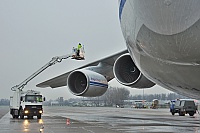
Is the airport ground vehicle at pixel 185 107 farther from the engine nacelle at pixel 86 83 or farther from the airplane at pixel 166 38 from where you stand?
the airplane at pixel 166 38

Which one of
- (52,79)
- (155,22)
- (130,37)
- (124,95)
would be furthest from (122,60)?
(124,95)

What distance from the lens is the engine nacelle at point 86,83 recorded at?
34.0ft

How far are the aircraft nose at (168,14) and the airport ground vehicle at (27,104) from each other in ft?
54.5

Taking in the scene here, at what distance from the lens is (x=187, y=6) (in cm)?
311

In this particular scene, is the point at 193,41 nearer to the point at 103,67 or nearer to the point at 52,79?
the point at 103,67

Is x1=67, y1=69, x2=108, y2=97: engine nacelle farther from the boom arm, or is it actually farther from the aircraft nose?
the boom arm

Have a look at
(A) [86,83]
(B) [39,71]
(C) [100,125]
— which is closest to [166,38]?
(A) [86,83]

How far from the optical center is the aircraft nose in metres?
3.12

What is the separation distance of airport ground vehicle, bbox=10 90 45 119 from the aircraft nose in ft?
54.5

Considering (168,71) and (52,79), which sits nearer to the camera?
(168,71)

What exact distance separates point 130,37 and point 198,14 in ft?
4.28

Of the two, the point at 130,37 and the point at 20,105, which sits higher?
the point at 130,37

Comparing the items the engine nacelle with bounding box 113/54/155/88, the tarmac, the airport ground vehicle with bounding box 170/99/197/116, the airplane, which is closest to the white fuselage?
the airplane

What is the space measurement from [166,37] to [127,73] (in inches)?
168
